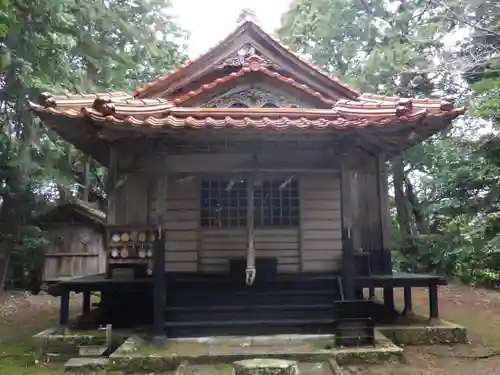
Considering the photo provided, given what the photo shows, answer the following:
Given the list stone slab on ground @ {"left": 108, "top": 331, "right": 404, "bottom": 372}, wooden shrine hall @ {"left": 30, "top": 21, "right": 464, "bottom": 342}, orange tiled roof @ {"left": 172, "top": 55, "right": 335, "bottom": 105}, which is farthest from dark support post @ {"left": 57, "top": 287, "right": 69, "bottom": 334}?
orange tiled roof @ {"left": 172, "top": 55, "right": 335, "bottom": 105}

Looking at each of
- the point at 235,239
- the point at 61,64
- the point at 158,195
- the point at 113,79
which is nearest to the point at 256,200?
the point at 235,239

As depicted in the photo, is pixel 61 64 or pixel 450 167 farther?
pixel 450 167

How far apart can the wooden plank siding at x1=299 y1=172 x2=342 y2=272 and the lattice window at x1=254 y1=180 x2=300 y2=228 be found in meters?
0.14

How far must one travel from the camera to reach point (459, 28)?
1606cm

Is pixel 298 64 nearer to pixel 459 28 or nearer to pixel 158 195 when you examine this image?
pixel 158 195

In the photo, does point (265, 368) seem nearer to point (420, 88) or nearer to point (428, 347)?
point (428, 347)

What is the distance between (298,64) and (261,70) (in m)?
1.25

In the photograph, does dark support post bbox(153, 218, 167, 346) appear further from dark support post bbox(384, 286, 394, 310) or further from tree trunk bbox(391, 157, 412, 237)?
tree trunk bbox(391, 157, 412, 237)

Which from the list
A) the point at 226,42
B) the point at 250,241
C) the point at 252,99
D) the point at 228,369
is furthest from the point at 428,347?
the point at 226,42

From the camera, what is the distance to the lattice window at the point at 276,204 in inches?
363

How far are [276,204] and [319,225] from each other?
900 millimetres

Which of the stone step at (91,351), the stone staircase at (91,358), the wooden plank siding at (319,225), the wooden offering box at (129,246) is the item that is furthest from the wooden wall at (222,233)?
the stone step at (91,351)

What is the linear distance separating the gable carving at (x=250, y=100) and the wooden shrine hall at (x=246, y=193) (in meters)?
0.03

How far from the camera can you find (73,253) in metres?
18.9
